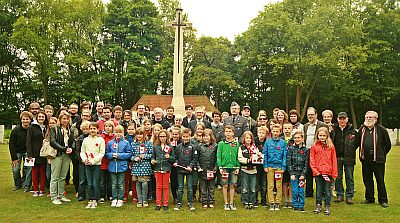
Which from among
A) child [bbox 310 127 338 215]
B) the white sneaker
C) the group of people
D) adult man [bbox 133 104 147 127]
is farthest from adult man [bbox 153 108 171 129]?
child [bbox 310 127 338 215]

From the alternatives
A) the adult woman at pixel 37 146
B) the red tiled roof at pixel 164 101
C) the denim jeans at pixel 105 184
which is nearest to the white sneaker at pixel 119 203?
the denim jeans at pixel 105 184

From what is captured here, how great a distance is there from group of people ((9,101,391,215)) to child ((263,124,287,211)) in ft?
0.06

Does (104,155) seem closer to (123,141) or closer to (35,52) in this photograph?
(123,141)

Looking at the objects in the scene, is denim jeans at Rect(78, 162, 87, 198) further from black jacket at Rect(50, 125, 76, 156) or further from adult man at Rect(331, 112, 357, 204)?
adult man at Rect(331, 112, 357, 204)

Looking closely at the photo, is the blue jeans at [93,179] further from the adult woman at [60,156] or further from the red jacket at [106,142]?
the adult woman at [60,156]

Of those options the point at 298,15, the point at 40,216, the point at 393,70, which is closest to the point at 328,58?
the point at 298,15

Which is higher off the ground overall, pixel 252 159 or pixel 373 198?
pixel 252 159

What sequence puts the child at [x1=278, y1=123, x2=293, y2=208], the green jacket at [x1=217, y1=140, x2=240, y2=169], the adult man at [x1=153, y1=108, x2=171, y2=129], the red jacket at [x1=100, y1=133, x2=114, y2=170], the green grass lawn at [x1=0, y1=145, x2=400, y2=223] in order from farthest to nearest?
the adult man at [x1=153, y1=108, x2=171, y2=129] < the red jacket at [x1=100, y1=133, x2=114, y2=170] < the child at [x1=278, y1=123, x2=293, y2=208] < the green jacket at [x1=217, y1=140, x2=240, y2=169] < the green grass lawn at [x1=0, y1=145, x2=400, y2=223]

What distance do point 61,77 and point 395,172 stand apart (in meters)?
29.7

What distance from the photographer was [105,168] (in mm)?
7379

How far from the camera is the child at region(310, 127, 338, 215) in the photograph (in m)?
6.83

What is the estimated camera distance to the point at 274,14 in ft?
108

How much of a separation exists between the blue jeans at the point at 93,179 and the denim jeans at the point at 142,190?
2.35 feet

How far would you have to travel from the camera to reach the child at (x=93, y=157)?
711 centimetres
